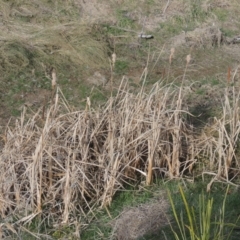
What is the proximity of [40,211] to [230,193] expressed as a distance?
59.6 inches

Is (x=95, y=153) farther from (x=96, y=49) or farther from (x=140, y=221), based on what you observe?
(x=96, y=49)

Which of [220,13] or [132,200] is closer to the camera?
[132,200]

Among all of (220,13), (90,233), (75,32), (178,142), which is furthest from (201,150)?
(220,13)

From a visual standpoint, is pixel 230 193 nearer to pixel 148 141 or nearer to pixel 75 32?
pixel 148 141

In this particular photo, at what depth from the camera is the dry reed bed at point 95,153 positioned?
4.54 metres

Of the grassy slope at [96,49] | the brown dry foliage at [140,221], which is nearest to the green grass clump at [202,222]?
the brown dry foliage at [140,221]

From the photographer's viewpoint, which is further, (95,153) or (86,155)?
(95,153)

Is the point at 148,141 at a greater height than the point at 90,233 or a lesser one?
greater

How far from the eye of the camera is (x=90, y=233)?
4480mm

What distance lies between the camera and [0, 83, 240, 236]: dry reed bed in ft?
14.9

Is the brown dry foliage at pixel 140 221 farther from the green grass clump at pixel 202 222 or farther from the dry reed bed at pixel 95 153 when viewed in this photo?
the dry reed bed at pixel 95 153

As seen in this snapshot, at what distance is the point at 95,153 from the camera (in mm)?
4848

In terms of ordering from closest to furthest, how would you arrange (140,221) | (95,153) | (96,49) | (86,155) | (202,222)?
(202,222) → (140,221) → (86,155) → (95,153) → (96,49)

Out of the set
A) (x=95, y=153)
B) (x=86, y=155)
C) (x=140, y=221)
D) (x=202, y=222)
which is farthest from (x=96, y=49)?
(x=202, y=222)
